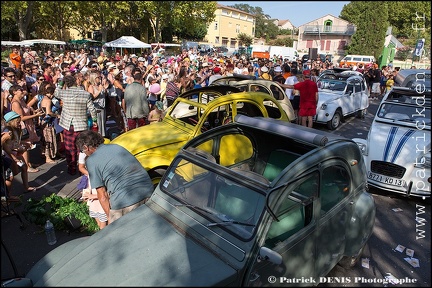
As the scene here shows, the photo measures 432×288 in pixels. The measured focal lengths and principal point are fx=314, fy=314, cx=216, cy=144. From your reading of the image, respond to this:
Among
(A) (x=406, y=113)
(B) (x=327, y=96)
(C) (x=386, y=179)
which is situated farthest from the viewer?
(B) (x=327, y=96)

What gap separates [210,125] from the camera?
5.89 m

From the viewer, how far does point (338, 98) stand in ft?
34.3

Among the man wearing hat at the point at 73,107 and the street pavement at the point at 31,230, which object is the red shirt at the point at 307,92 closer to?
the man wearing hat at the point at 73,107

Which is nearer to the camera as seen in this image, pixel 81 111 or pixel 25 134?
pixel 81 111

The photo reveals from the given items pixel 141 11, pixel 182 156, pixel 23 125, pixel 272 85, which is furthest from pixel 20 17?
pixel 272 85

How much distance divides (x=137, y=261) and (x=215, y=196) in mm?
898

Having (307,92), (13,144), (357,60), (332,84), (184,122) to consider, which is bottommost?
(13,144)

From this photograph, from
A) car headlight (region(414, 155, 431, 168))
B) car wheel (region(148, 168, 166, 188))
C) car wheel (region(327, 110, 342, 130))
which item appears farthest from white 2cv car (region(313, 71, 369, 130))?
car wheel (region(148, 168, 166, 188))

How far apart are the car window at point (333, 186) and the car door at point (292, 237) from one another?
21 cm

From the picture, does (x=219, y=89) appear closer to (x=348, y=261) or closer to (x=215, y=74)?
(x=348, y=261)

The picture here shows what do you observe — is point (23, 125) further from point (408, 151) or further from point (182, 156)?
point (408, 151)

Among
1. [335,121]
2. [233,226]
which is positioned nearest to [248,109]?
[233,226]

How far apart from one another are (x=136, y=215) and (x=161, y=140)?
7.12 feet

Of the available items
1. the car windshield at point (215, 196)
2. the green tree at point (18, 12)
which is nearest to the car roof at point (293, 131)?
the car windshield at point (215, 196)
